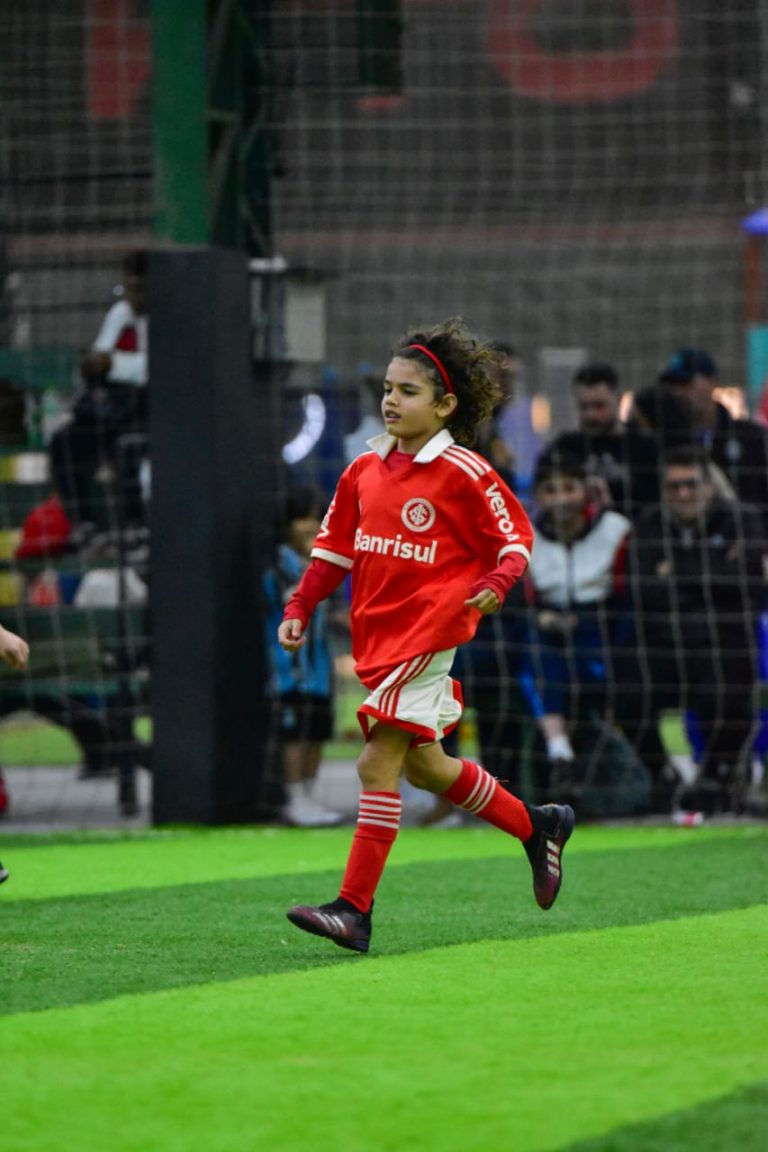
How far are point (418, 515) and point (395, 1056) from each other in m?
2.03

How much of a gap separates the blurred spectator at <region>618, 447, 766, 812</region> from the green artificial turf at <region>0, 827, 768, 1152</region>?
7.84ft

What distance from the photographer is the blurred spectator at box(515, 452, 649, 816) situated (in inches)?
388

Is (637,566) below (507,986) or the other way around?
the other way around

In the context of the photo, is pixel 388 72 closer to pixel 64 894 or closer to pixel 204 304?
pixel 204 304

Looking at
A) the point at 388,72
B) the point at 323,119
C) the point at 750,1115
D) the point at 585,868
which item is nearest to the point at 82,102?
the point at 323,119

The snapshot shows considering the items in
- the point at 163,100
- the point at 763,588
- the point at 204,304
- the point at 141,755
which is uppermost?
the point at 163,100

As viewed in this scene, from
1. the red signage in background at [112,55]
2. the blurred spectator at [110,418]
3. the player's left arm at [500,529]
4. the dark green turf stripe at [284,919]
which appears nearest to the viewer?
the dark green turf stripe at [284,919]

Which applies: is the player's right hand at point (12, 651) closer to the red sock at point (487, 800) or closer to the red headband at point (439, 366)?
the red sock at point (487, 800)

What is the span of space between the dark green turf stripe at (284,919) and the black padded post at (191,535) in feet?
5.48

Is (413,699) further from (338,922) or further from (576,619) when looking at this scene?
(576,619)

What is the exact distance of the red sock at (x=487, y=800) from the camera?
18.9 feet

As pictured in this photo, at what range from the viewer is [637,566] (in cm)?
998

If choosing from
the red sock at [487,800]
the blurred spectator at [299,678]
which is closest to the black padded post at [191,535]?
the blurred spectator at [299,678]

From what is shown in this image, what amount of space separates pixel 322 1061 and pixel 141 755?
7763mm
